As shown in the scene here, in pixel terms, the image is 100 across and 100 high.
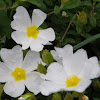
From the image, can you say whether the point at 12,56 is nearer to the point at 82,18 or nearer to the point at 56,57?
the point at 56,57

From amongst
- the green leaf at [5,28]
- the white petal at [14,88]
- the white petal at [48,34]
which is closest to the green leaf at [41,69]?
the white petal at [14,88]

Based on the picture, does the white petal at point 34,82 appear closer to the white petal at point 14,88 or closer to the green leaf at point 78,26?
the white petal at point 14,88

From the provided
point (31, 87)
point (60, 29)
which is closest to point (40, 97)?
point (31, 87)

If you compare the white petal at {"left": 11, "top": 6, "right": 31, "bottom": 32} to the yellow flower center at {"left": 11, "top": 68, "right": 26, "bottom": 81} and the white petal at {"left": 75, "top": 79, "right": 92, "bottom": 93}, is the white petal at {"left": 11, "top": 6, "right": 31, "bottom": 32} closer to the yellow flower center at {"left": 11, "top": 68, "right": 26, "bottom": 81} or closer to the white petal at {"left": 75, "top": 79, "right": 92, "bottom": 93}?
the yellow flower center at {"left": 11, "top": 68, "right": 26, "bottom": 81}

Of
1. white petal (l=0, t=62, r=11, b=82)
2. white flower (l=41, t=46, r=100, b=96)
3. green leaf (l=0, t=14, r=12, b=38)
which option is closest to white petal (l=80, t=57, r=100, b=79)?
white flower (l=41, t=46, r=100, b=96)

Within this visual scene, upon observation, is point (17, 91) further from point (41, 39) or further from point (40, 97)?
point (41, 39)

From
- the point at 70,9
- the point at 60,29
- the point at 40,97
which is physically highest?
the point at 70,9
